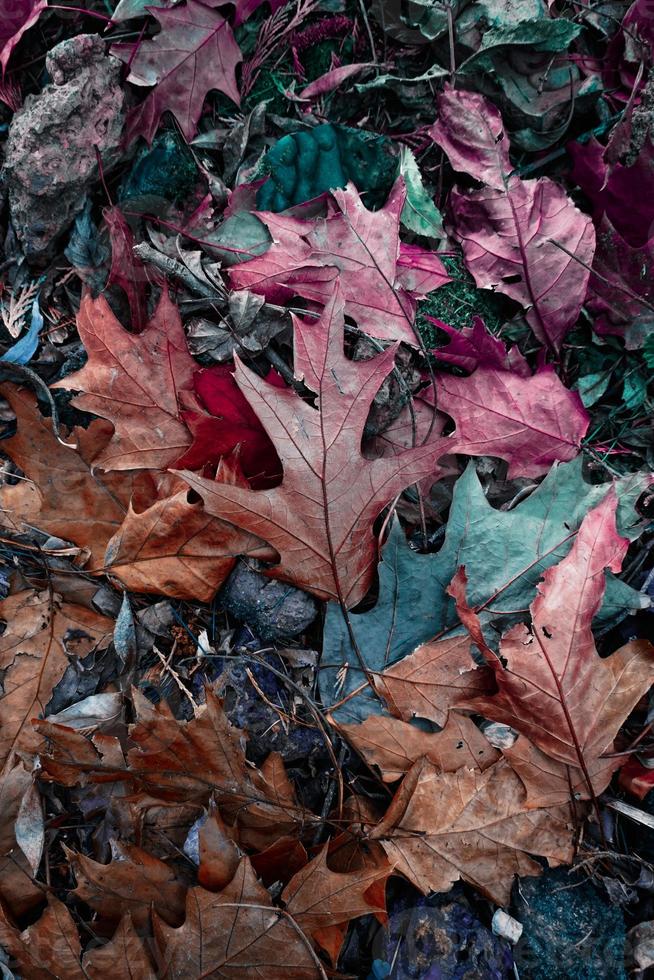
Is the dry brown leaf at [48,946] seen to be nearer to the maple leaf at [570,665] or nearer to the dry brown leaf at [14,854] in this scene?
the dry brown leaf at [14,854]

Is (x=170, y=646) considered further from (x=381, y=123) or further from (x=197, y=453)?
(x=381, y=123)

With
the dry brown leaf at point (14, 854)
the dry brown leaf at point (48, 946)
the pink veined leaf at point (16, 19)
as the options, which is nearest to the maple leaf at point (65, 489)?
the dry brown leaf at point (14, 854)

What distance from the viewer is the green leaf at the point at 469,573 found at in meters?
1.56

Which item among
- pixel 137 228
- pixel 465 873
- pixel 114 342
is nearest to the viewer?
pixel 465 873

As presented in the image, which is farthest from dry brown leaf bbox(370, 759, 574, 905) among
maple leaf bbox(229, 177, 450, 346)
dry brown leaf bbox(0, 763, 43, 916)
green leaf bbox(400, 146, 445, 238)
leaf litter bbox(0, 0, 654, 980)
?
green leaf bbox(400, 146, 445, 238)

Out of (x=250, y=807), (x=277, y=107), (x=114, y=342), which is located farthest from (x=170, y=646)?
(x=277, y=107)

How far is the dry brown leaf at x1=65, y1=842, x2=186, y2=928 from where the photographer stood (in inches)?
55.7

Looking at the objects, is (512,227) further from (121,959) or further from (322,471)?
(121,959)

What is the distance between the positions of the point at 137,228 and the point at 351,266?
561 millimetres

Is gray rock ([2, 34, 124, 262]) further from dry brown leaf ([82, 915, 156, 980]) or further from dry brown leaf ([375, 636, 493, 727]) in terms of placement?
dry brown leaf ([82, 915, 156, 980])

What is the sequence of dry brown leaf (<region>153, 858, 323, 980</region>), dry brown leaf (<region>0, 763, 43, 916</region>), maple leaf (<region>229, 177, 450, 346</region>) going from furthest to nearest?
maple leaf (<region>229, 177, 450, 346</region>), dry brown leaf (<region>0, 763, 43, 916</region>), dry brown leaf (<region>153, 858, 323, 980</region>)

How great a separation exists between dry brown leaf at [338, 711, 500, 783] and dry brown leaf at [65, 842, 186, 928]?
1.58 ft

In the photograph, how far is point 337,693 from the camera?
1587 millimetres

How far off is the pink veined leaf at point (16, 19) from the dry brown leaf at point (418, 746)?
1801 mm
